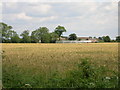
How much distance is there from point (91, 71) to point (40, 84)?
1439mm

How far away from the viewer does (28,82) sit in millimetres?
4996

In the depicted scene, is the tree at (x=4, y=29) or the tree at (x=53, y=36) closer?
the tree at (x=4, y=29)

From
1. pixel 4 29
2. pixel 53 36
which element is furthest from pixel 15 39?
pixel 4 29

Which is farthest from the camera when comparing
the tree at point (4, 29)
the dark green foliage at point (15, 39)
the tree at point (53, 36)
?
the dark green foliage at point (15, 39)

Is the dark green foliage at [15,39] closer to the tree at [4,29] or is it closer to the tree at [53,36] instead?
the tree at [4,29]

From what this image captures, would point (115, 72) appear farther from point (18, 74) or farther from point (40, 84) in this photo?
point (18, 74)

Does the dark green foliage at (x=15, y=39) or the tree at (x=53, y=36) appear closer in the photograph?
the tree at (x=53, y=36)

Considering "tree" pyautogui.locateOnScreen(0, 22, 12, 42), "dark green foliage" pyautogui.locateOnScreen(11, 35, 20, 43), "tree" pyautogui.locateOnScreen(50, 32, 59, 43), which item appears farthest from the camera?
"dark green foliage" pyautogui.locateOnScreen(11, 35, 20, 43)

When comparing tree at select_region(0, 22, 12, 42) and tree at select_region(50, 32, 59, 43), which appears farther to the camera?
tree at select_region(50, 32, 59, 43)

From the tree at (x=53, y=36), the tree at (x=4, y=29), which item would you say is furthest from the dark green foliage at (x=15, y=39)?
Result: the tree at (x=53, y=36)

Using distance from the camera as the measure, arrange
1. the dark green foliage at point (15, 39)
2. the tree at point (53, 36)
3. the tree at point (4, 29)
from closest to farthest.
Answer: the tree at point (4, 29) → the tree at point (53, 36) → the dark green foliage at point (15, 39)

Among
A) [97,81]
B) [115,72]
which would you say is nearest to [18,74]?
[97,81]

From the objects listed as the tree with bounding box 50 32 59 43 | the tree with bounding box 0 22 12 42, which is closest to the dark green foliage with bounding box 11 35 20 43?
the tree with bounding box 0 22 12 42

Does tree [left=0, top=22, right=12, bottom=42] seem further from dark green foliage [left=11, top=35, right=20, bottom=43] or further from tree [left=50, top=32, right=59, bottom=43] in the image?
tree [left=50, top=32, right=59, bottom=43]
